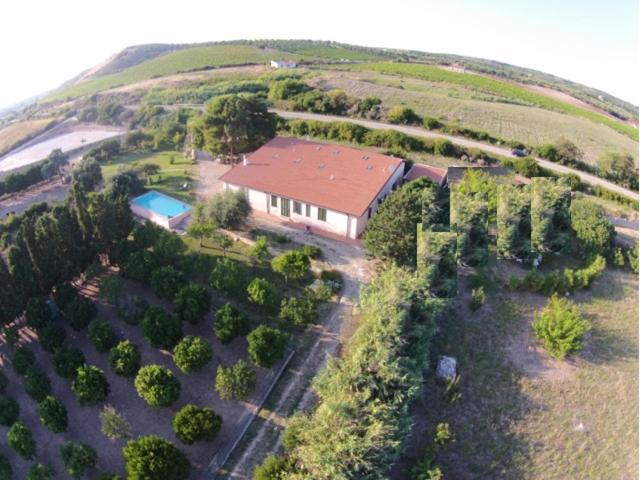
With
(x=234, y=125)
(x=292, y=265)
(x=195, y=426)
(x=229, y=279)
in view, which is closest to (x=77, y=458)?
(x=195, y=426)

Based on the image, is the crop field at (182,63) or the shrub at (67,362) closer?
the shrub at (67,362)

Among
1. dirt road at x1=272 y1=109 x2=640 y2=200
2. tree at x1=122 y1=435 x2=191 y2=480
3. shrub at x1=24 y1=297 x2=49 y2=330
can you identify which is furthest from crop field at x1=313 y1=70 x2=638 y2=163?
shrub at x1=24 y1=297 x2=49 y2=330

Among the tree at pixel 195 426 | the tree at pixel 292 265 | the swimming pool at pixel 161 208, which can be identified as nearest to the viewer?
the tree at pixel 195 426

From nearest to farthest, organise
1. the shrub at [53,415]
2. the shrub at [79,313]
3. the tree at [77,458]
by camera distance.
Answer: the tree at [77,458]
the shrub at [53,415]
the shrub at [79,313]

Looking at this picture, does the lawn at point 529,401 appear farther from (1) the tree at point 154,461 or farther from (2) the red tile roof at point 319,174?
(2) the red tile roof at point 319,174

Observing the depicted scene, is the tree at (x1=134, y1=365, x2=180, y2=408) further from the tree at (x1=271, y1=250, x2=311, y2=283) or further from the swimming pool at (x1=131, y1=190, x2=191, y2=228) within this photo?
the swimming pool at (x1=131, y1=190, x2=191, y2=228)

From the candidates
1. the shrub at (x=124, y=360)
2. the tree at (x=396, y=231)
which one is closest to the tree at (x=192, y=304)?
the shrub at (x=124, y=360)

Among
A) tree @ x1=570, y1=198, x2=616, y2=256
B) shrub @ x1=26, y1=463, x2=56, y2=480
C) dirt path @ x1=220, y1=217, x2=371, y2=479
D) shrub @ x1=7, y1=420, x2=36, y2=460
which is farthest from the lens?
tree @ x1=570, y1=198, x2=616, y2=256

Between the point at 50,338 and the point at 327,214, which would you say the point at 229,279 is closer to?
the point at 50,338
